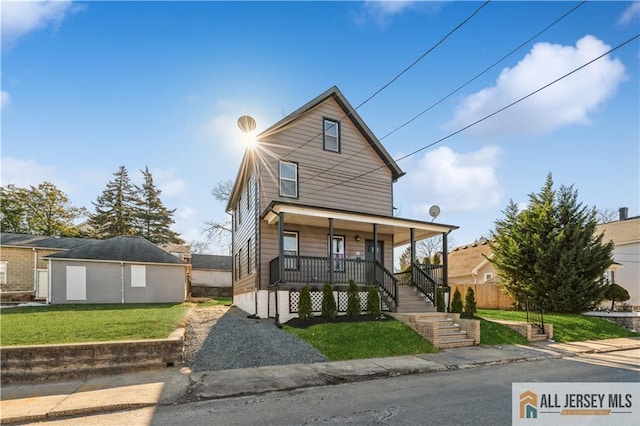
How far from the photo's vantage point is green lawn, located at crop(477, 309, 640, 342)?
13.0 meters

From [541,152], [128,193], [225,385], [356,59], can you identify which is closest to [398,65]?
[356,59]

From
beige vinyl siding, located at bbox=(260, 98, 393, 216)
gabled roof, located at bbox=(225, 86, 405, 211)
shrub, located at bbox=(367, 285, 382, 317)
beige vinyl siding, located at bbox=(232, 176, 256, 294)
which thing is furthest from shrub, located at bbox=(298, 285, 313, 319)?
gabled roof, located at bbox=(225, 86, 405, 211)

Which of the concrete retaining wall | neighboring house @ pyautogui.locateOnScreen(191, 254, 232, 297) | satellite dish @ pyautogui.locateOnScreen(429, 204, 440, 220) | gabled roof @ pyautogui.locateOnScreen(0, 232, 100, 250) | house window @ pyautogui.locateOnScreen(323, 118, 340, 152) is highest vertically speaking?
house window @ pyautogui.locateOnScreen(323, 118, 340, 152)

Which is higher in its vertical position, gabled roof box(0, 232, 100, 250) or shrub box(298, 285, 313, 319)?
gabled roof box(0, 232, 100, 250)

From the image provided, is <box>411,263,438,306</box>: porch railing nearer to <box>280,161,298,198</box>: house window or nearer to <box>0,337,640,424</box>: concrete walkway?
<box>0,337,640,424</box>: concrete walkway

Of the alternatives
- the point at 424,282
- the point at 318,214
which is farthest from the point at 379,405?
the point at 424,282

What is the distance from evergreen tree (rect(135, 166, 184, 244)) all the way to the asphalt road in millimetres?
43185

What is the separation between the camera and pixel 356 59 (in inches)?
395

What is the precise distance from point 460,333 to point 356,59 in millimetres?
8838

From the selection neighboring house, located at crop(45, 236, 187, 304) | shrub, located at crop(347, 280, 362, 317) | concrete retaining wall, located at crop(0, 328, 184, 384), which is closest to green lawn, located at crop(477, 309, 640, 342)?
shrub, located at crop(347, 280, 362, 317)

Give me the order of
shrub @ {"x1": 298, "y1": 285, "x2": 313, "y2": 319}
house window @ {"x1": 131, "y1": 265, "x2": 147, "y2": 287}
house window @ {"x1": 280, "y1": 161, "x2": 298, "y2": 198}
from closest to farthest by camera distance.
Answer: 1. shrub @ {"x1": 298, "y1": 285, "x2": 313, "y2": 319}
2. house window @ {"x1": 280, "y1": 161, "x2": 298, "y2": 198}
3. house window @ {"x1": 131, "y1": 265, "x2": 147, "y2": 287}

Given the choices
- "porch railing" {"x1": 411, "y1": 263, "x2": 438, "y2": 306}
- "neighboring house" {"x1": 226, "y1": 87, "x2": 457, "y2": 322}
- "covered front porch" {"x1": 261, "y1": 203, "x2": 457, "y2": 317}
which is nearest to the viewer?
"covered front porch" {"x1": 261, "y1": 203, "x2": 457, "y2": 317}

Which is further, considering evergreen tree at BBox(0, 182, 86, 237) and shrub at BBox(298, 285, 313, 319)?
evergreen tree at BBox(0, 182, 86, 237)

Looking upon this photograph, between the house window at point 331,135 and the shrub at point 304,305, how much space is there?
6860mm
